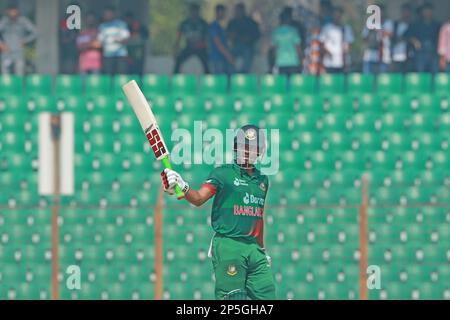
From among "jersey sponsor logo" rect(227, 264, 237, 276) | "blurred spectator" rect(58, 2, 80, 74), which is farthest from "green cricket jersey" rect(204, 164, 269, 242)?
"blurred spectator" rect(58, 2, 80, 74)

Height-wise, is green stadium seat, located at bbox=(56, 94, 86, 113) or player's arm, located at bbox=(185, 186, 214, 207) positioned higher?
green stadium seat, located at bbox=(56, 94, 86, 113)

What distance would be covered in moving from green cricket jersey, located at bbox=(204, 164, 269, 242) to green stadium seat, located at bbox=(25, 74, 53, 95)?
7505 mm

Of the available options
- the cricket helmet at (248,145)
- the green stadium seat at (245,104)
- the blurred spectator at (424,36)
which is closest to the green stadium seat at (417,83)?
the blurred spectator at (424,36)

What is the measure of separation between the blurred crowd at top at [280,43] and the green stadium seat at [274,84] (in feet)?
2.25

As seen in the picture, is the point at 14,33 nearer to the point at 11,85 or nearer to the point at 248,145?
the point at 11,85

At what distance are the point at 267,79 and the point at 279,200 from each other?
168cm

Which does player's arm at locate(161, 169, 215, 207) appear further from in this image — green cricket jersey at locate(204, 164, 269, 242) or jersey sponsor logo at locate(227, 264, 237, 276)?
jersey sponsor logo at locate(227, 264, 237, 276)

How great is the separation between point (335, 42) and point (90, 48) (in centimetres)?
325

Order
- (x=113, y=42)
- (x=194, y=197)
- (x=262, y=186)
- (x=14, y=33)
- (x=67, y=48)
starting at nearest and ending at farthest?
(x=194, y=197) → (x=262, y=186) → (x=113, y=42) → (x=67, y=48) → (x=14, y=33)

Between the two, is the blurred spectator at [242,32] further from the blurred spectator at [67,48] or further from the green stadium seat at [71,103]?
the green stadium seat at [71,103]

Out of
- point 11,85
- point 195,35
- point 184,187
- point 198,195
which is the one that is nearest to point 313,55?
point 195,35

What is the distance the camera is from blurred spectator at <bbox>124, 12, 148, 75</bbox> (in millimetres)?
17891

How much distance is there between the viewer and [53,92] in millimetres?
17453

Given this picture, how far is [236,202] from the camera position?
33.4 feet
